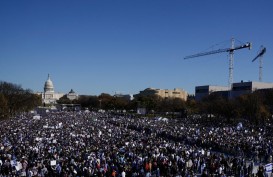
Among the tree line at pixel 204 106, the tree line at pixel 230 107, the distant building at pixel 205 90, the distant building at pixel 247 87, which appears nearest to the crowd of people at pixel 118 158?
the tree line at pixel 230 107

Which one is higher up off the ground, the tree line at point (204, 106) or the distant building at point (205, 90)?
the distant building at point (205, 90)

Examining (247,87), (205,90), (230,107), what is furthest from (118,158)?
(205,90)

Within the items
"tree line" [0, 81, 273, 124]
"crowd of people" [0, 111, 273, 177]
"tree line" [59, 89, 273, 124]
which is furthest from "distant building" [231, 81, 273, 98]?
"crowd of people" [0, 111, 273, 177]

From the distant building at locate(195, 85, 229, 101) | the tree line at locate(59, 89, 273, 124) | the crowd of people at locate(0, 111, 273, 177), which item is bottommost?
the crowd of people at locate(0, 111, 273, 177)

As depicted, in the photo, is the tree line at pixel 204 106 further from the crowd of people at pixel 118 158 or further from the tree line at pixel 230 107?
the crowd of people at pixel 118 158

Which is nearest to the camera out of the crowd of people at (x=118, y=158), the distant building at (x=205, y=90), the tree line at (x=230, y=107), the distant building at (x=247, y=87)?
the crowd of people at (x=118, y=158)

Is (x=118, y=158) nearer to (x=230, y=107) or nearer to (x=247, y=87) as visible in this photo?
(x=230, y=107)

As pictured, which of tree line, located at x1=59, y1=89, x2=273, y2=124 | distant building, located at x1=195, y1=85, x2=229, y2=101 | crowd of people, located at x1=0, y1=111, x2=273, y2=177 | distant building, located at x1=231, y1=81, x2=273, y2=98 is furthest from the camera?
distant building, located at x1=195, y1=85, x2=229, y2=101

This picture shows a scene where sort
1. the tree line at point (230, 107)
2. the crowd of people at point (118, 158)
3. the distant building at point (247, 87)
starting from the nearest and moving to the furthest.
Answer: the crowd of people at point (118, 158), the tree line at point (230, 107), the distant building at point (247, 87)

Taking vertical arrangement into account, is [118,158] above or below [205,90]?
below

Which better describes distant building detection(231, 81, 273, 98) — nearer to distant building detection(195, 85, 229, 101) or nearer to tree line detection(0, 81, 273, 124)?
tree line detection(0, 81, 273, 124)

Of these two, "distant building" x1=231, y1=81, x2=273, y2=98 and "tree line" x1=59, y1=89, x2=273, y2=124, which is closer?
"tree line" x1=59, y1=89, x2=273, y2=124

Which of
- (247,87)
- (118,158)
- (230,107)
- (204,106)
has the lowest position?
(118,158)
